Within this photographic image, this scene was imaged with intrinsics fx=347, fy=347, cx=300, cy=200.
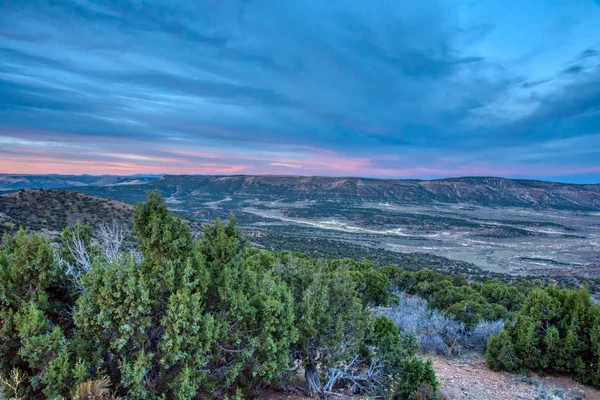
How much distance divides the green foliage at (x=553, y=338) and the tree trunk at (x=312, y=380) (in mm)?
4803

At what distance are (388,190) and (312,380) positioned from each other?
14430 cm

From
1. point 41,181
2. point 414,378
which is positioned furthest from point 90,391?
point 41,181

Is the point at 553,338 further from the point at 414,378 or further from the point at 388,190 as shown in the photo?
the point at 388,190

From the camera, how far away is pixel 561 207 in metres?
122

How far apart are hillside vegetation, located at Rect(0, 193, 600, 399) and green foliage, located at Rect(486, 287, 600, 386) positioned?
4 cm

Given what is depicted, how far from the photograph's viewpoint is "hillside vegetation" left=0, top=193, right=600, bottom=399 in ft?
13.8

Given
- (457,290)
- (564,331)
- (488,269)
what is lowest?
(488,269)

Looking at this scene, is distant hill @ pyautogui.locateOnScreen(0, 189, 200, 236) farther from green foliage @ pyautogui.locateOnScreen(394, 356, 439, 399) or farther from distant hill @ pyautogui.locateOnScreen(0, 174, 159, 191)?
distant hill @ pyautogui.locateOnScreen(0, 174, 159, 191)

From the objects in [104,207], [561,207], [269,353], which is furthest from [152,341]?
[561,207]

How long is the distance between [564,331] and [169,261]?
8770mm

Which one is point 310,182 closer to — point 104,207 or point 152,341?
point 104,207

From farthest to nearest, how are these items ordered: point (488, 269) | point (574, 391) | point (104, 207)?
1. point (488, 269)
2. point (104, 207)
3. point (574, 391)

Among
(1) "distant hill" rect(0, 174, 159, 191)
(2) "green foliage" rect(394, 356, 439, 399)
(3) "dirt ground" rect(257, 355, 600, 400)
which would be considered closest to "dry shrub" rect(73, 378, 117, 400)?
(3) "dirt ground" rect(257, 355, 600, 400)

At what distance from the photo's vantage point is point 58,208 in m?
33.1
